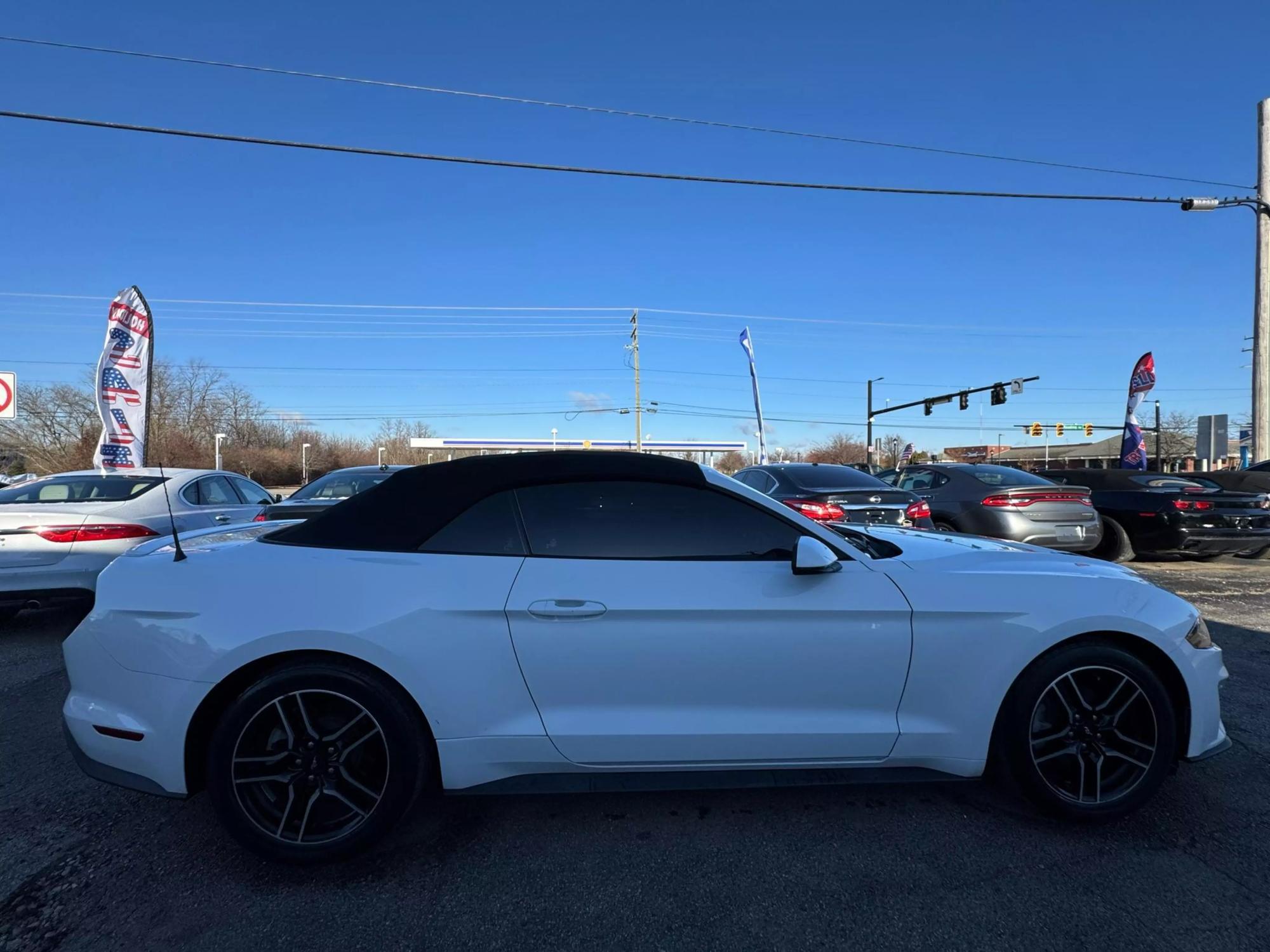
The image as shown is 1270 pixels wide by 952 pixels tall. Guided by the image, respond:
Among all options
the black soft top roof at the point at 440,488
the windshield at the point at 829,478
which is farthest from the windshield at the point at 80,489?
the windshield at the point at 829,478

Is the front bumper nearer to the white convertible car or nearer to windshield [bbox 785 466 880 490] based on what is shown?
the white convertible car

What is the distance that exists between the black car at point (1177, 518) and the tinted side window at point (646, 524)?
906 cm

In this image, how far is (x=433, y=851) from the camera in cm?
253

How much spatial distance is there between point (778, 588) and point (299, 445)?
66.6 m

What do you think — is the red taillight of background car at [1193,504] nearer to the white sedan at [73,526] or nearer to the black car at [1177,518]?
the black car at [1177,518]

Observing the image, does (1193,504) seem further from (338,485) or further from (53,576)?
(53,576)

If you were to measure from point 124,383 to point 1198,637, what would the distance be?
18643 mm

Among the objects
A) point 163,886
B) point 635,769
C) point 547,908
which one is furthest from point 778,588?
point 163,886

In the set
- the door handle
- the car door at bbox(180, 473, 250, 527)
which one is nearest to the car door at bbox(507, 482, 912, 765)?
the door handle

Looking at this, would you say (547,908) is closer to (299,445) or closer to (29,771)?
(29,771)

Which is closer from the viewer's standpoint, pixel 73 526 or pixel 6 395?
pixel 73 526

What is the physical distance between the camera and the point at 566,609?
245 cm

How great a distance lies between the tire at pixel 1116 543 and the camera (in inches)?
380

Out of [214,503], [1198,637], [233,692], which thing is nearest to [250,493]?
[214,503]
